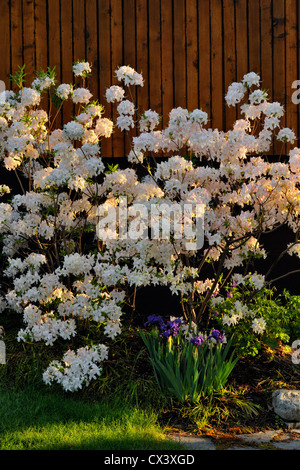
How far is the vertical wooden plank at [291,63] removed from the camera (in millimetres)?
5773

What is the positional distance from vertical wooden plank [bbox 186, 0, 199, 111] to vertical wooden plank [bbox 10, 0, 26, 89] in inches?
62.7

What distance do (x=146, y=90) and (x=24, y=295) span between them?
7.65 ft

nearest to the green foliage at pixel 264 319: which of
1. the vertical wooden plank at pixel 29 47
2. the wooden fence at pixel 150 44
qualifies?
the wooden fence at pixel 150 44

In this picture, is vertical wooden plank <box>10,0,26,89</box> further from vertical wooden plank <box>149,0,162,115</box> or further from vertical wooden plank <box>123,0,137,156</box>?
vertical wooden plank <box>149,0,162,115</box>

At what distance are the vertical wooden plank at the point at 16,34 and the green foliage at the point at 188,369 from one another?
120 inches

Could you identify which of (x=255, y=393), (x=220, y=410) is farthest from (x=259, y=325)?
(x=220, y=410)

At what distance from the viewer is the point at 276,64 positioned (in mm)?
5762

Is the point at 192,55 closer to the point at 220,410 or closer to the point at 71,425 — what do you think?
the point at 220,410

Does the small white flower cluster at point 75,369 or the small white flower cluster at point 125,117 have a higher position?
the small white flower cluster at point 125,117

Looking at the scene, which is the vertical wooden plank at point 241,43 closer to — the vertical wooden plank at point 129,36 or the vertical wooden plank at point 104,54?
the vertical wooden plank at point 129,36

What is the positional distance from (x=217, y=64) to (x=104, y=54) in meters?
1.08

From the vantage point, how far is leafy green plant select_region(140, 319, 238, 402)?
400 centimetres
